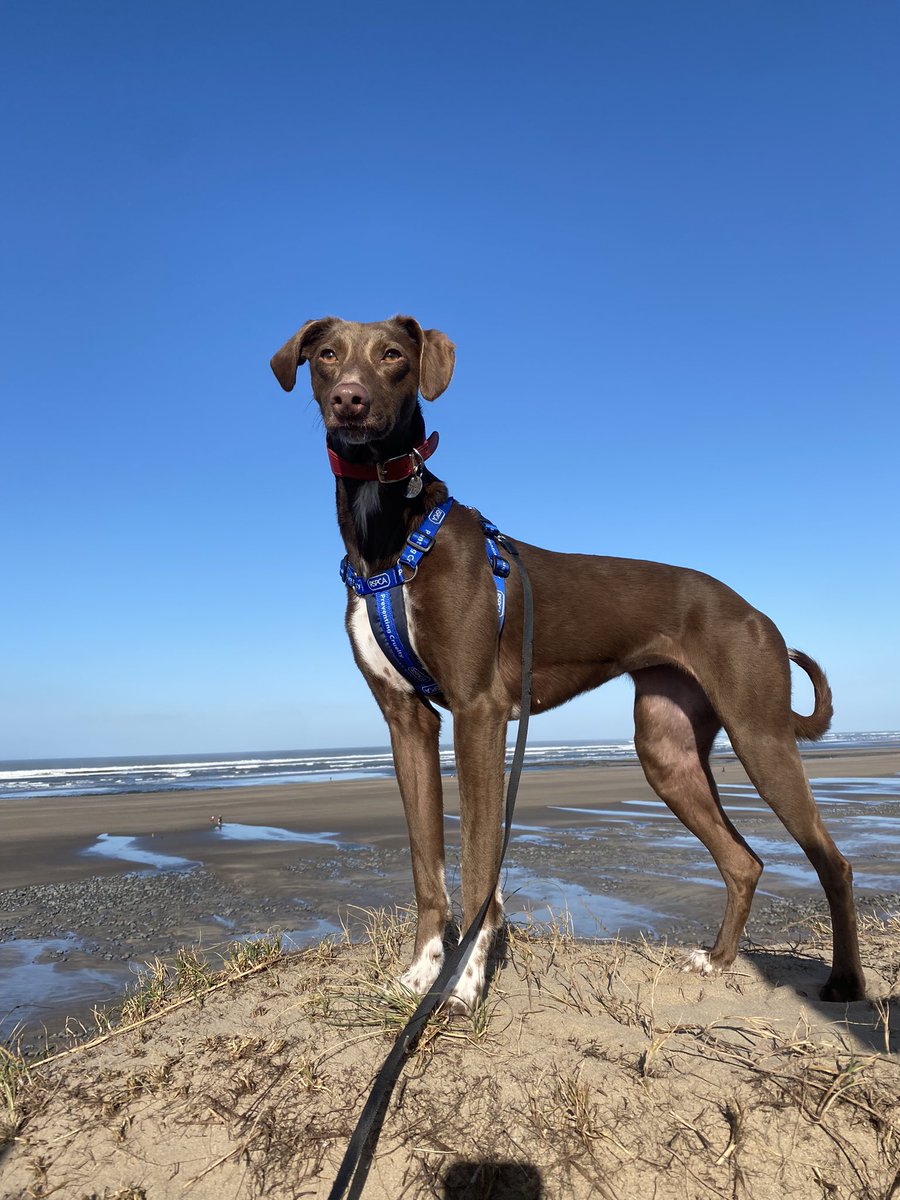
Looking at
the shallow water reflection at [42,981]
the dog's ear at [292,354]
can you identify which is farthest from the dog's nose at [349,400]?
the shallow water reflection at [42,981]

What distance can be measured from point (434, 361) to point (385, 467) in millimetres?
546

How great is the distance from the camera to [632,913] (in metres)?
6.95

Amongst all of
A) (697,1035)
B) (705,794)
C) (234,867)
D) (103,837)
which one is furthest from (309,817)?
(697,1035)

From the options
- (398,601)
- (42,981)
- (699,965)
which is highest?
(398,601)

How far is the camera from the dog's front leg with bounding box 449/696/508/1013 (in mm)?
2916

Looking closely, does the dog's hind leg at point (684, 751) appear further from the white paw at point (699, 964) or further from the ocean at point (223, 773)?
the ocean at point (223, 773)

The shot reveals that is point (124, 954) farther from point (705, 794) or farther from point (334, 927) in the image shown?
point (705, 794)

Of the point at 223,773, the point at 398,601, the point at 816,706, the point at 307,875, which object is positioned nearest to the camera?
the point at 398,601

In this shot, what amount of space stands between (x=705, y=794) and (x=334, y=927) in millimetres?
3757

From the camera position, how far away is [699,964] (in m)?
3.88

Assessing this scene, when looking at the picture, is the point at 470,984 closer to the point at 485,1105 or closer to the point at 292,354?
the point at 485,1105

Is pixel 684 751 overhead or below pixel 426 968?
overhead

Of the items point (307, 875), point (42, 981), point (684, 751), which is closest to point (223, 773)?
point (307, 875)

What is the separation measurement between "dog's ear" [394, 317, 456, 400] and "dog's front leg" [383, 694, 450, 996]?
136 cm
